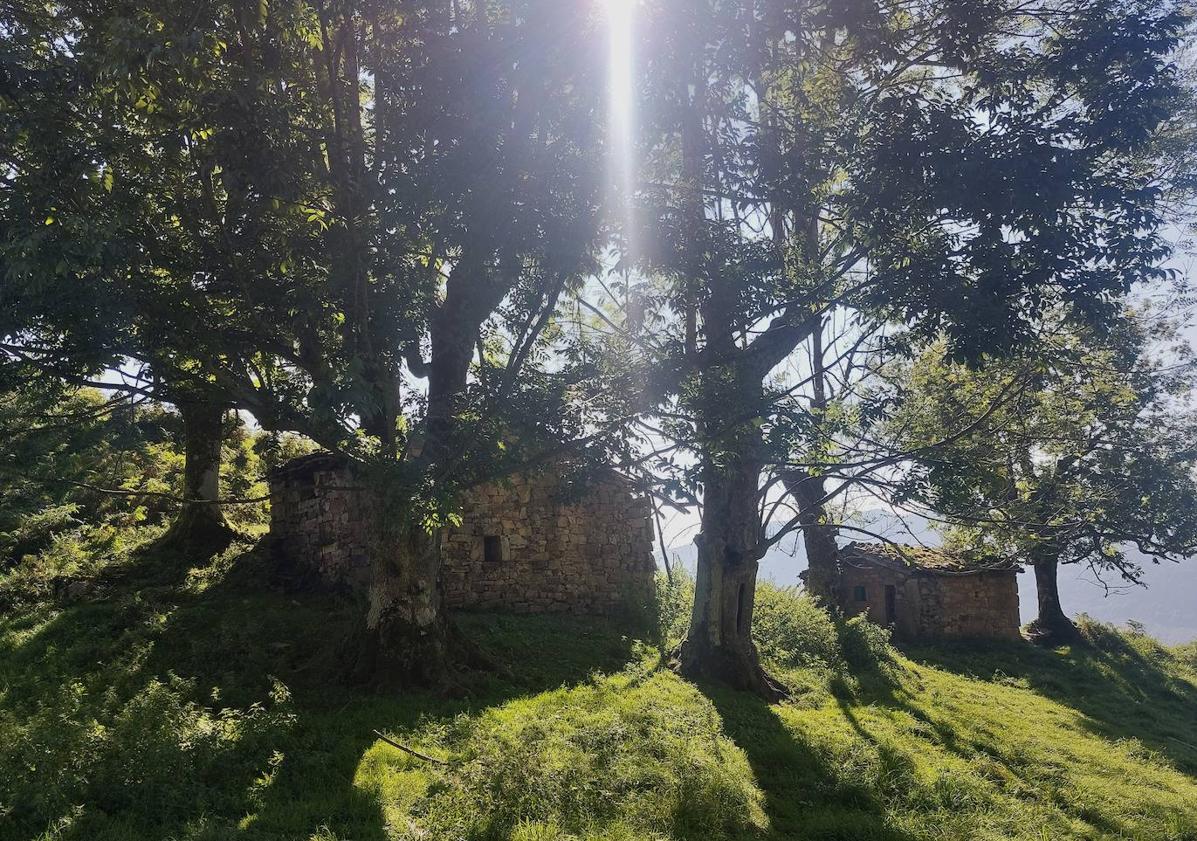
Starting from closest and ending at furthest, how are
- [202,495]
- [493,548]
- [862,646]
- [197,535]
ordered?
[493,548], [862,646], [197,535], [202,495]

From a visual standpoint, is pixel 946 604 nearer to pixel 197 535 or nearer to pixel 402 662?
pixel 402 662

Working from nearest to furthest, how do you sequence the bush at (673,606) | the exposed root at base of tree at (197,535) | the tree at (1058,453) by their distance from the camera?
1. the tree at (1058,453)
2. the bush at (673,606)
3. the exposed root at base of tree at (197,535)

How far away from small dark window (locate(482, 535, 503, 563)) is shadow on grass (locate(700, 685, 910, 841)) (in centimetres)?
617

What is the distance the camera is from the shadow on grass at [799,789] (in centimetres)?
709

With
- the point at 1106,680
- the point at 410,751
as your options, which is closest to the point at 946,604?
the point at 1106,680

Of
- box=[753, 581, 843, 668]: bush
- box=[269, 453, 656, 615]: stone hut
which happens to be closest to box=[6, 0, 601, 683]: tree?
box=[269, 453, 656, 615]: stone hut

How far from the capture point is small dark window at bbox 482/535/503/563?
50.5 feet

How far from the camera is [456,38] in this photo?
9102 mm

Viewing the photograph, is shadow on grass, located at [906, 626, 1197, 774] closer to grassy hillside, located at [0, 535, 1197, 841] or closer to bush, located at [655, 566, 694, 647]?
grassy hillside, located at [0, 535, 1197, 841]

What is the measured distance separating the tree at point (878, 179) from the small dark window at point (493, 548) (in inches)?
246

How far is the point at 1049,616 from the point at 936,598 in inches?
173

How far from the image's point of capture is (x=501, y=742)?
308 inches

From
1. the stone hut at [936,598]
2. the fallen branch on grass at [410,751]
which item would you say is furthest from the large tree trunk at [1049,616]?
the fallen branch on grass at [410,751]

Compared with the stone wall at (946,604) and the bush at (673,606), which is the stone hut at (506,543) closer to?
the bush at (673,606)
